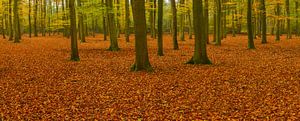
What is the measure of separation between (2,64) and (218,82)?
11.5 m

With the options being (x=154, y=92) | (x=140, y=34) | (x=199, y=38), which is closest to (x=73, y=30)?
(x=140, y=34)

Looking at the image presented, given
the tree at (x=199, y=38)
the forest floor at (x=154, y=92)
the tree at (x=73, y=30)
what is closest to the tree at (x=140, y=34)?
the forest floor at (x=154, y=92)

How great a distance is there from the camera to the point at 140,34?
49.8 feet

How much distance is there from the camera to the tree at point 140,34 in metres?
14.9

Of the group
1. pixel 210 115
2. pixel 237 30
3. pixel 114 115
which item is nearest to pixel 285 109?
pixel 210 115

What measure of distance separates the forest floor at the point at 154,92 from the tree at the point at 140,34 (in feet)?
2.01

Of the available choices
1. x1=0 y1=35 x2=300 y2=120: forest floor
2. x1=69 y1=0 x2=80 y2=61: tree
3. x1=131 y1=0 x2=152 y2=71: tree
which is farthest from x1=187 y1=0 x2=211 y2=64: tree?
x1=69 y1=0 x2=80 y2=61: tree

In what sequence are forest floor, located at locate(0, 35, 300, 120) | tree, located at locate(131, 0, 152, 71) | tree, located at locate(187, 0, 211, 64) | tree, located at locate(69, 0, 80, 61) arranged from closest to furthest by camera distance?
1. forest floor, located at locate(0, 35, 300, 120)
2. tree, located at locate(131, 0, 152, 71)
3. tree, located at locate(187, 0, 211, 64)
4. tree, located at locate(69, 0, 80, 61)

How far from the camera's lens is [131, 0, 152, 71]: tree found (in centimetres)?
1491

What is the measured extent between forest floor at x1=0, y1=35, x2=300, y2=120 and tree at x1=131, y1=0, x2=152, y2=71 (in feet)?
2.01

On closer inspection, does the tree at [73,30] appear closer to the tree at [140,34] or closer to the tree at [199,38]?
the tree at [140,34]

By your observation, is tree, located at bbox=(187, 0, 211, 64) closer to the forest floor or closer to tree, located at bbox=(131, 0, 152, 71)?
the forest floor

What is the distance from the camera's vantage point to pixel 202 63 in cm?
1731

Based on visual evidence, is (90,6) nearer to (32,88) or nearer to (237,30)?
(32,88)
